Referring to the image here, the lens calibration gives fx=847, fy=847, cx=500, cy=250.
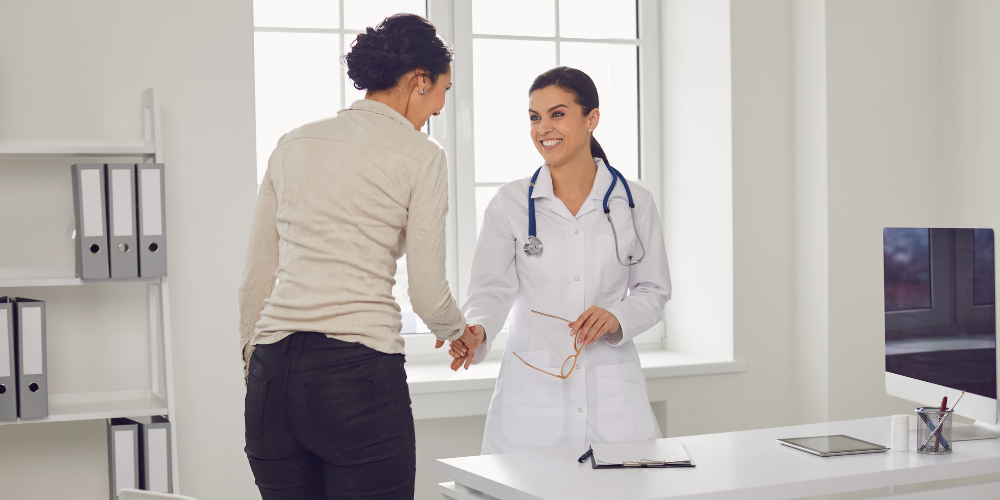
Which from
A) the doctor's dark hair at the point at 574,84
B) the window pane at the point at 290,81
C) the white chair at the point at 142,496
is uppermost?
the window pane at the point at 290,81

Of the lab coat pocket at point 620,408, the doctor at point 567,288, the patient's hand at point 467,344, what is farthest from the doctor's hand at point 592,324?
the patient's hand at point 467,344

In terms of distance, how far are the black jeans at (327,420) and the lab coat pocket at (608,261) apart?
0.92m

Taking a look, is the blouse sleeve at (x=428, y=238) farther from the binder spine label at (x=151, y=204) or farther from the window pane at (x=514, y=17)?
the window pane at (x=514, y=17)

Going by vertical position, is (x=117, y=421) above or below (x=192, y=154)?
below

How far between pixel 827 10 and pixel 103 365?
115 inches

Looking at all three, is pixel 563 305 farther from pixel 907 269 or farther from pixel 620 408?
pixel 907 269

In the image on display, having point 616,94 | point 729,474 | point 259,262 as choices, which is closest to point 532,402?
point 729,474

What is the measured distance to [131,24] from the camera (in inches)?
106

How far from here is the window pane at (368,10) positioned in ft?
10.9

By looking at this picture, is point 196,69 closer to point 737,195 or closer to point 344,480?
point 344,480

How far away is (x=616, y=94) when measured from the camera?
3.73 meters

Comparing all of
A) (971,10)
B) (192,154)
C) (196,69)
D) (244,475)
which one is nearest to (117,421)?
(244,475)

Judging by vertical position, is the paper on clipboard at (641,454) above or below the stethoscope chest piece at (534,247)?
below

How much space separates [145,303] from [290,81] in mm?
1034
